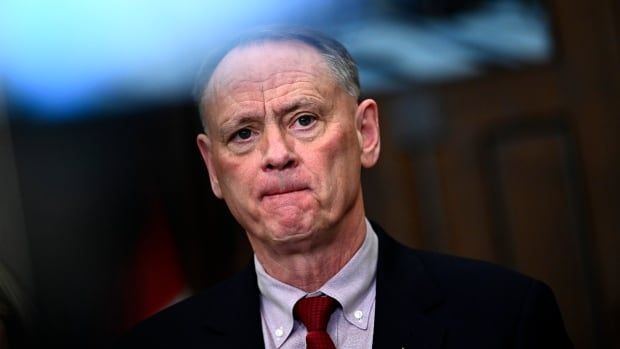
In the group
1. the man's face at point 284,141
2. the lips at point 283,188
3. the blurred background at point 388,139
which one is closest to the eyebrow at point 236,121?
the man's face at point 284,141

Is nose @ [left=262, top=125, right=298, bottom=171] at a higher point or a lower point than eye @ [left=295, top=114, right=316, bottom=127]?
lower

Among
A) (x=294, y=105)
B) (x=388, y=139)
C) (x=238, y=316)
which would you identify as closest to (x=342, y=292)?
(x=238, y=316)

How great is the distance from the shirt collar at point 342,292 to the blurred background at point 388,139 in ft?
2.90

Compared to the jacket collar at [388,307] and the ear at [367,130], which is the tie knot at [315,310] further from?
the ear at [367,130]

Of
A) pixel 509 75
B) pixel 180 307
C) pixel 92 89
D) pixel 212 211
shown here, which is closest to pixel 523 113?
pixel 509 75

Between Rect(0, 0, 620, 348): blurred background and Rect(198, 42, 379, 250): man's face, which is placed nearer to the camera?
Rect(198, 42, 379, 250): man's face

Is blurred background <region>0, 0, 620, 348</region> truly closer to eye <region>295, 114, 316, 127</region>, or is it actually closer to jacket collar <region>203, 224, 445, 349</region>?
jacket collar <region>203, 224, 445, 349</region>

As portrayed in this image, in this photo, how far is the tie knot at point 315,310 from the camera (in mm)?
1896

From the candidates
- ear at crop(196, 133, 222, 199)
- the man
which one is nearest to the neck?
the man

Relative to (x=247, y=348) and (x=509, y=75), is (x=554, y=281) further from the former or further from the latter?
(x=247, y=348)

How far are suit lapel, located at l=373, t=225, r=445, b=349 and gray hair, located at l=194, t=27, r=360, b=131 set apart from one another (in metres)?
0.29

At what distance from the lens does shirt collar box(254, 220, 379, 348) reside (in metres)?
1.91

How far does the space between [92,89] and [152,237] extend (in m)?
0.43

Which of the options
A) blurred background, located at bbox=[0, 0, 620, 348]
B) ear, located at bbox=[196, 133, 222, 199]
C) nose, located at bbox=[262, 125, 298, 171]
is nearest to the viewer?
nose, located at bbox=[262, 125, 298, 171]
